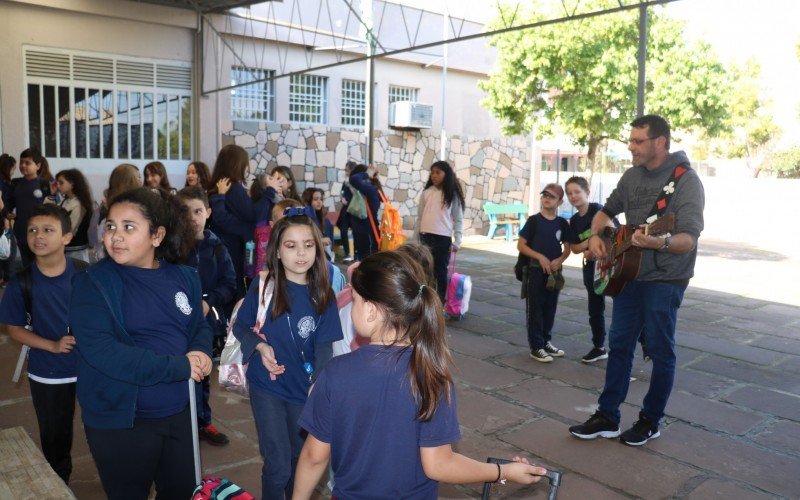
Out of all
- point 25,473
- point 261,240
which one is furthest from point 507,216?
point 25,473

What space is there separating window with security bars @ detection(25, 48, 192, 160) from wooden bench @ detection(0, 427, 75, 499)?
924cm

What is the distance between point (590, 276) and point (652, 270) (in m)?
2.26

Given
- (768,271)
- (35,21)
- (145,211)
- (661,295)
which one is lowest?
(768,271)

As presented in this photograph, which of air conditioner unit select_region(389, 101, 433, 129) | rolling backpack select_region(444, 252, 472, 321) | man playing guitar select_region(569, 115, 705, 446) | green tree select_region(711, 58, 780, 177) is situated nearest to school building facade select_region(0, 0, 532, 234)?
air conditioner unit select_region(389, 101, 433, 129)

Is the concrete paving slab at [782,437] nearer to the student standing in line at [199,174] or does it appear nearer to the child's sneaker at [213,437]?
the child's sneaker at [213,437]

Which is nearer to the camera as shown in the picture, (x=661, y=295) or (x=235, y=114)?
(x=661, y=295)

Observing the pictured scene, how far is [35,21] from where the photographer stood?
10477mm

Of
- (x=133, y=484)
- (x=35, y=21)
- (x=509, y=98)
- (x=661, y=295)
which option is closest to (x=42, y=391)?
(x=133, y=484)

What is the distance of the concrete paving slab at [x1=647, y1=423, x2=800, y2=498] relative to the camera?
12.3ft

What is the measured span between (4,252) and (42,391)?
2.11 m

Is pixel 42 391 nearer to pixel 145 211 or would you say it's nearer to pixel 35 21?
pixel 145 211

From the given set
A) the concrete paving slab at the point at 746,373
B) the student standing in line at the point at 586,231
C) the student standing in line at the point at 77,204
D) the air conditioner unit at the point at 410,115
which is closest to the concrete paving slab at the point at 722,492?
the concrete paving slab at the point at 746,373

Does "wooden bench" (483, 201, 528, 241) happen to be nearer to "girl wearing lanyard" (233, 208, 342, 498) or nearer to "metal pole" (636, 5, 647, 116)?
"metal pole" (636, 5, 647, 116)

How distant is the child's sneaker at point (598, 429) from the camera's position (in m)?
4.29
